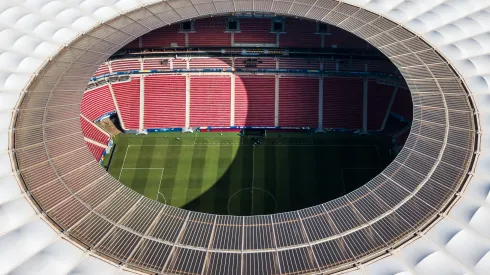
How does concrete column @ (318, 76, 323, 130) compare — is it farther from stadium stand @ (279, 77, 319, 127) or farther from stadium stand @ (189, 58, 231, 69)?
stadium stand @ (189, 58, 231, 69)

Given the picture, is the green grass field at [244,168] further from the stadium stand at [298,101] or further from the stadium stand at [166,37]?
the stadium stand at [166,37]

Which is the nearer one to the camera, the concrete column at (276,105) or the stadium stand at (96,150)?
the stadium stand at (96,150)

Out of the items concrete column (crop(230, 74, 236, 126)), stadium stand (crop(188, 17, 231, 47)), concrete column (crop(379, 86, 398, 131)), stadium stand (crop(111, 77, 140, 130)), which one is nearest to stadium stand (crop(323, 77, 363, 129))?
concrete column (crop(379, 86, 398, 131))

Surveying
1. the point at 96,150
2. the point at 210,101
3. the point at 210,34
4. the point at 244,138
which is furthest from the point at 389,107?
the point at 96,150

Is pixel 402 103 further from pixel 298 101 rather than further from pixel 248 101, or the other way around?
pixel 248 101

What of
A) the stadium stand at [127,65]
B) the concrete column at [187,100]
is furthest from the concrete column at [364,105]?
the stadium stand at [127,65]
